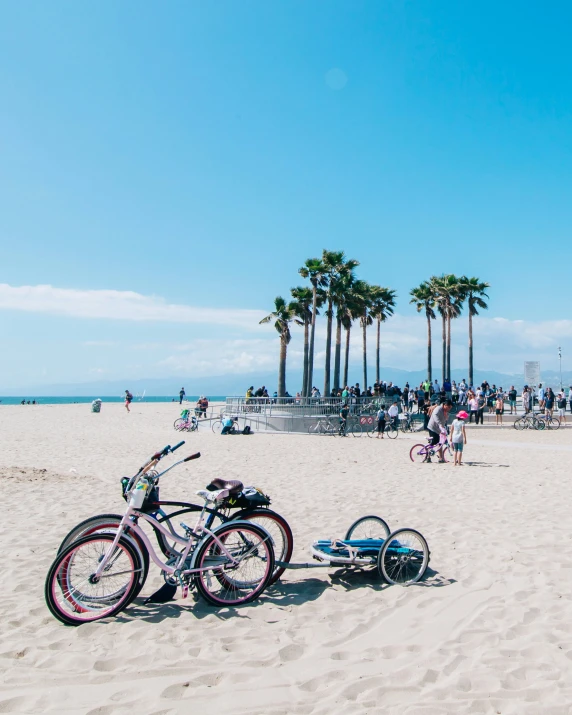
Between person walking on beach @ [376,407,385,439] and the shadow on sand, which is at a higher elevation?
person walking on beach @ [376,407,385,439]

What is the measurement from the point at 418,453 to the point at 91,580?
1320 centimetres

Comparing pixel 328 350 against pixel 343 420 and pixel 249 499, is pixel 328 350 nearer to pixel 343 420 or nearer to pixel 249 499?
pixel 343 420

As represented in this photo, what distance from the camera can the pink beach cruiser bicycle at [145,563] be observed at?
15.3ft

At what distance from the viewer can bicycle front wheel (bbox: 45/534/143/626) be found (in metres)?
4.59

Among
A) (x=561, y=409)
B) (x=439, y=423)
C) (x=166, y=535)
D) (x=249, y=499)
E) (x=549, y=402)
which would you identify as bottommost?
(x=166, y=535)

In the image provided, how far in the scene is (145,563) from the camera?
15.8 ft

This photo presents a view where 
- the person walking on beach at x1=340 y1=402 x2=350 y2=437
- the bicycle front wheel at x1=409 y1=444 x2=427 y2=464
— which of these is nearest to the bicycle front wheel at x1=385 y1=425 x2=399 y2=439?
the person walking on beach at x1=340 y1=402 x2=350 y2=437

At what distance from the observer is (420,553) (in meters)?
5.84

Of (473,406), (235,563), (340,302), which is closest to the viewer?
(235,563)

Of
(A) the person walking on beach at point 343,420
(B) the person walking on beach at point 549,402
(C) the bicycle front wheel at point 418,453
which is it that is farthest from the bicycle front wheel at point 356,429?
(B) the person walking on beach at point 549,402

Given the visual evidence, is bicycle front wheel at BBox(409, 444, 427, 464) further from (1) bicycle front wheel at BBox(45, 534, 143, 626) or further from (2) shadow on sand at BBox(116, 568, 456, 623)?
(1) bicycle front wheel at BBox(45, 534, 143, 626)

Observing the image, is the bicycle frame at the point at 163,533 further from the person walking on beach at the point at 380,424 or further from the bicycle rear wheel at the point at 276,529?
the person walking on beach at the point at 380,424

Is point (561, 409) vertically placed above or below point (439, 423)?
above

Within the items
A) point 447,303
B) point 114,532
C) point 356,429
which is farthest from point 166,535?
point 447,303
